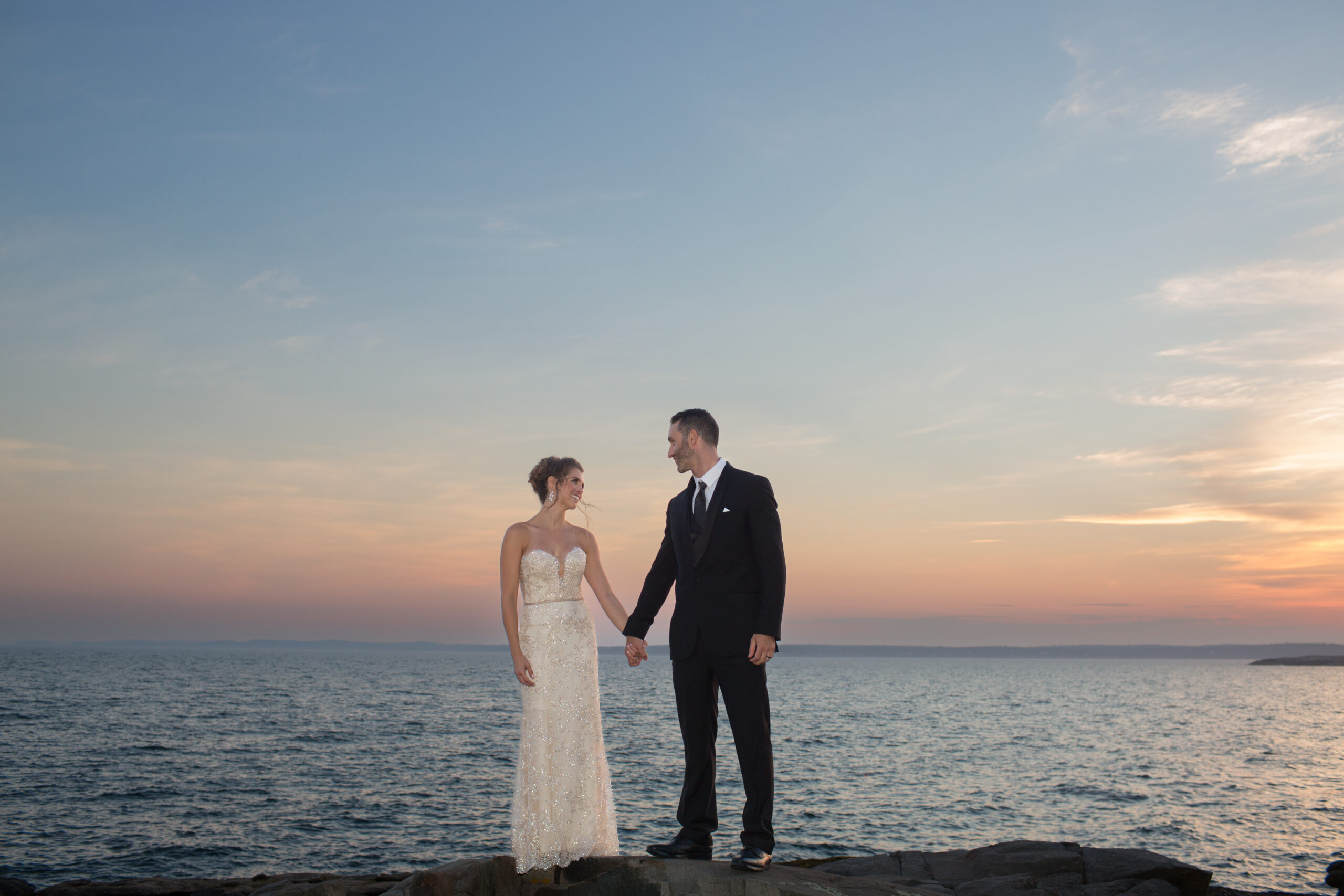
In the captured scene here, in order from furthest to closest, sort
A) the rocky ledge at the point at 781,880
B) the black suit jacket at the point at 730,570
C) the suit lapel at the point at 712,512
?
the suit lapel at the point at 712,512 → the black suit jacket at the point at 730,570 → the rocky ledge at the point at 781,880

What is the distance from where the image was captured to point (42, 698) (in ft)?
210

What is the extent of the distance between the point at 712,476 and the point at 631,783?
2332 cm

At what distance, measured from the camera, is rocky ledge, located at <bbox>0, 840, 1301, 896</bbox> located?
530 cm

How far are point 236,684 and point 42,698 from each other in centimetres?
2223

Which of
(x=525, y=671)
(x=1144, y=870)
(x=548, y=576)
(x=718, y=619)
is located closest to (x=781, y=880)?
(x=718, y=619)

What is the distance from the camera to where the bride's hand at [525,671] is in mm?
5922

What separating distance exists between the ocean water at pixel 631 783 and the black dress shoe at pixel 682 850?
13265mm

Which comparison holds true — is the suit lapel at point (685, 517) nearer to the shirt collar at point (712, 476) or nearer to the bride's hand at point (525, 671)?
the shirt collar at point (712, 476)

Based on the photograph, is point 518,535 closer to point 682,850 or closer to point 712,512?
point 712,512

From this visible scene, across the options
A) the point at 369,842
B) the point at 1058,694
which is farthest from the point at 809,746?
the point at 1058,694

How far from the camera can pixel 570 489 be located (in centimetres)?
637

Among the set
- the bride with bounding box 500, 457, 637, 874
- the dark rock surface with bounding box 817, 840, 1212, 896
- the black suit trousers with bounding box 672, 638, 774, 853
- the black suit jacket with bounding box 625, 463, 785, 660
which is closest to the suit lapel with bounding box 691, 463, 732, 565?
the black suit jacket with bounding box 625, 463, 785, 660

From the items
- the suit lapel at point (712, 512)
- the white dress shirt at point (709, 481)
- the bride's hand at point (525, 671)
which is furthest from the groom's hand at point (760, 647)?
the bride's hand at point (525, 671)

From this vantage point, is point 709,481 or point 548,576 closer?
point 709,481
